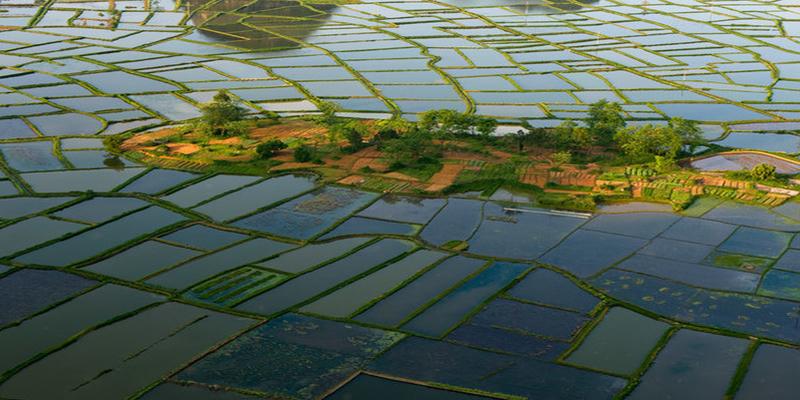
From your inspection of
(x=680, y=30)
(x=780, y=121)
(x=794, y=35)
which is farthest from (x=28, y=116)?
(x=794, y=35)

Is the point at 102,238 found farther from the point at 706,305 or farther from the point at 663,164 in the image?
the point at 663,164

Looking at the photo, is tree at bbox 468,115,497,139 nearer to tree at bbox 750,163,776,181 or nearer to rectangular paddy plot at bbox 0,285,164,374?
tree at bbox 750,163,776,181

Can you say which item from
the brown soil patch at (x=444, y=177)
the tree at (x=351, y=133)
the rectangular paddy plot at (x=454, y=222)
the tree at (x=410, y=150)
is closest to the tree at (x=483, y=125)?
the tree at (x=410, y=150)

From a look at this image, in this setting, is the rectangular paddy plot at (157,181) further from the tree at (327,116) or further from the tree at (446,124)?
the tree at (446,124)

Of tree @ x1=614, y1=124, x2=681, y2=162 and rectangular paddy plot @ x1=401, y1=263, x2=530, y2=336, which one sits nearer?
rectangular paddy plot @ x1=401, y1=263, x2=530, y2=336

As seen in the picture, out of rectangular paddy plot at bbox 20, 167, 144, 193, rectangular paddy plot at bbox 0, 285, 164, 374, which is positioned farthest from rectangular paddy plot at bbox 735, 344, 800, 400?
rectangular paddy plot at bbox 20, 167, 144, 193

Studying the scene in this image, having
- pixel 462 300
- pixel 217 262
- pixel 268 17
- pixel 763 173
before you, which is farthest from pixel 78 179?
pixel 268 17

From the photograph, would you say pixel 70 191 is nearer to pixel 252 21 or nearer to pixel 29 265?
pixel 29 265
